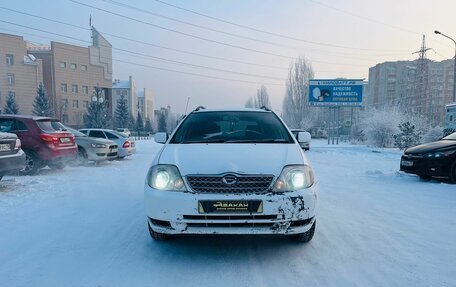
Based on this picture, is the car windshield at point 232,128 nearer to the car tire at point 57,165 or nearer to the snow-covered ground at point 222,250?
the snow-covered ground at point 222,250

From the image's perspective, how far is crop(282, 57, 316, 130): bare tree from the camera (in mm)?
52531

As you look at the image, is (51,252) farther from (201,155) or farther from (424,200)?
(424,200)

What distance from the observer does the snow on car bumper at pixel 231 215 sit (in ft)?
9.96

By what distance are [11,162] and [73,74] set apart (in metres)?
63.8

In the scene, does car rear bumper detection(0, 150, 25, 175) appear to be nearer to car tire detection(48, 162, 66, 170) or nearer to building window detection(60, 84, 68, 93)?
car tire detection(48, 162, 66, 170)

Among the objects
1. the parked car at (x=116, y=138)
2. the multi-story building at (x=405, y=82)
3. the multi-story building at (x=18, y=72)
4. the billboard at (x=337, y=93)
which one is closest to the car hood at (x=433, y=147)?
the parked car at (x=116, y=138)

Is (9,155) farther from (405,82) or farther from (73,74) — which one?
(405,82)

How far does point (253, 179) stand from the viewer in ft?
10.3

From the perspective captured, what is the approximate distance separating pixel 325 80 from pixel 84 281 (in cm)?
3227

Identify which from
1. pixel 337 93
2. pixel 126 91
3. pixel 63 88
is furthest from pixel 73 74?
pixel 337 93

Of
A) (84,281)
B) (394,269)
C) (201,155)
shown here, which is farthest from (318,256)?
(84,281)

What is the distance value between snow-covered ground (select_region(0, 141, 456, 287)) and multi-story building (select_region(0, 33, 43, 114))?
59.6m

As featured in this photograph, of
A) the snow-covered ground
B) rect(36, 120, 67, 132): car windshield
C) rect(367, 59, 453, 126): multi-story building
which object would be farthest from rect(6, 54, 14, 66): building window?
rect(367, 59, 453, 126): multi-story building

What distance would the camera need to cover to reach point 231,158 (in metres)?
3.35
